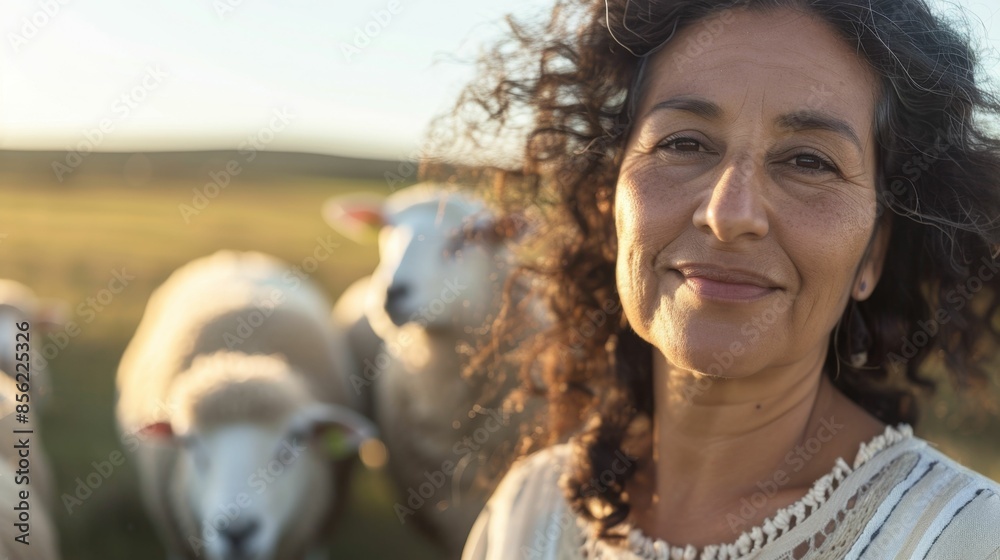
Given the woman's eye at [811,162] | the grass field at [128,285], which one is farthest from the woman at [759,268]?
the grass field at [128,285]

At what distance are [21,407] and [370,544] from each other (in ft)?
8.01

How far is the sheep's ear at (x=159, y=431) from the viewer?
3996mm

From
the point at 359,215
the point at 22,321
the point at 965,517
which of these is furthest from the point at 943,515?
the point at 22,321

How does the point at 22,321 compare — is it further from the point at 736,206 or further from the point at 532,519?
the point at 736,206

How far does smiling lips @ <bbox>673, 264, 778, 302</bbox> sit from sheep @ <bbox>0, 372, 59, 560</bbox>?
2.32m

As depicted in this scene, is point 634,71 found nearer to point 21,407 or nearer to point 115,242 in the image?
point 21,407

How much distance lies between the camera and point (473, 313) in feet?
14.9

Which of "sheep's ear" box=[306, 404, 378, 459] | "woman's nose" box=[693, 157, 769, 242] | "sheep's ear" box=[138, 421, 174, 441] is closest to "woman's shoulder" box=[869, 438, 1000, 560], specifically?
"woman's nose" box=[693, 157, 769, 242]

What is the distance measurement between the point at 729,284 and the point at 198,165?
42050mm

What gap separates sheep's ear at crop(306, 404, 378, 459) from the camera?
4.09m

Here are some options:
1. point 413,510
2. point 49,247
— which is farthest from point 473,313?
point 49,247

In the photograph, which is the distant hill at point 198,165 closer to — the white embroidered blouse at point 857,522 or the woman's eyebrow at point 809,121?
the white embroidered blouse at point 857,522

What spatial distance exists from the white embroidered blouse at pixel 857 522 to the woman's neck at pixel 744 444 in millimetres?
41

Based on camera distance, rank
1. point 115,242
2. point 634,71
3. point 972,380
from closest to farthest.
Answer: point 634,71 < point 972,380 < point 115,242
